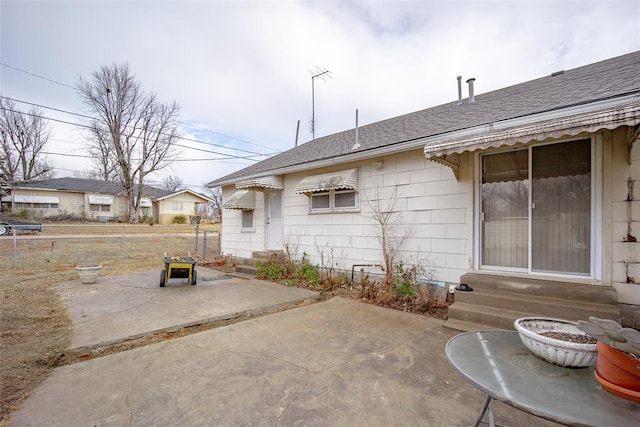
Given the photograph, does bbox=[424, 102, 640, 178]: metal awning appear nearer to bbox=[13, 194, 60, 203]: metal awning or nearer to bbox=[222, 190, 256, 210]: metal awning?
bbox=[222, 190, 256, 210]: metal awning

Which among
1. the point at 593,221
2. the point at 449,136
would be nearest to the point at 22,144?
the point at 449,136

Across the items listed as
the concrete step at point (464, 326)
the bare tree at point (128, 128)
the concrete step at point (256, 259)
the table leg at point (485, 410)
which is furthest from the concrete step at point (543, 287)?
the bare tree at point (128, 128)

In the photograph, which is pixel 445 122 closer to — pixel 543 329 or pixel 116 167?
pixel 543 329

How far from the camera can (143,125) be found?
26.3 m

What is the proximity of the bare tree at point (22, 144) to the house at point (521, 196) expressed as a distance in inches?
1277

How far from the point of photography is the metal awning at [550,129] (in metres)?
2.78

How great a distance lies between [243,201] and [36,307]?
5.21 meters

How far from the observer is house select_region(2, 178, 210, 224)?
86.6 feet

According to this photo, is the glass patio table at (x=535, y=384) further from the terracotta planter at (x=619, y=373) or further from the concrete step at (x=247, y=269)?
the concrete step at (x=247, y=269)

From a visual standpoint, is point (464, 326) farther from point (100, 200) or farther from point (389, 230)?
point (100, 200)

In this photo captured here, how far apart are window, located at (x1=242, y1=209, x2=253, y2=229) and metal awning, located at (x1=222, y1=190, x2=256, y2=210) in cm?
36

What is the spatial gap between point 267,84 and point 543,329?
1353cm

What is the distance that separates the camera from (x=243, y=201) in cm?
897

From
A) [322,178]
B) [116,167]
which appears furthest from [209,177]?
[322,178]
